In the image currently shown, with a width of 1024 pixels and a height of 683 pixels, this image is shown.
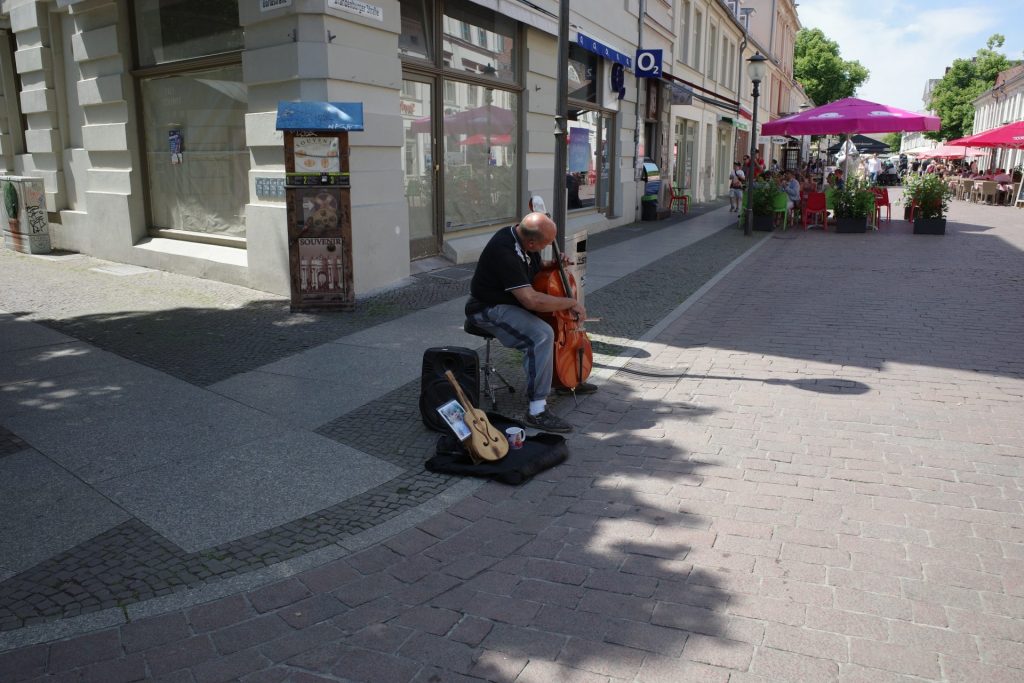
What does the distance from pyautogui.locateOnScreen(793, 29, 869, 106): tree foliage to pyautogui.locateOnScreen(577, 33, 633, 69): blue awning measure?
56.0 meters

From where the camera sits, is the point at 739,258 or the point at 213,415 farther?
the point at 739,258

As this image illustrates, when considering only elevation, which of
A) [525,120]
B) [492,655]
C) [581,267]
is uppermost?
[525,120]

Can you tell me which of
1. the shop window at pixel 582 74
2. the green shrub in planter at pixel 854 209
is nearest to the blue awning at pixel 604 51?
the shop window at pixel 582 74

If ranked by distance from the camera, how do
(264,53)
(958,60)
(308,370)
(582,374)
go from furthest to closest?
1. (958,60)
2. (264,53)
3. (308,370)
4. (582,374)

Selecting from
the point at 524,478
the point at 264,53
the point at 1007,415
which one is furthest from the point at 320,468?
the point at 264,53

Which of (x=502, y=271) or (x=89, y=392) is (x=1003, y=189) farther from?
(x=89, y=392)

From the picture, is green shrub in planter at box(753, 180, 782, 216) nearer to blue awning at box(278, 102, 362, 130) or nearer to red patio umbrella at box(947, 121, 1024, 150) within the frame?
blue awning at box(278, 102, 362, 130)

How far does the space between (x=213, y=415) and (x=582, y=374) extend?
267cm

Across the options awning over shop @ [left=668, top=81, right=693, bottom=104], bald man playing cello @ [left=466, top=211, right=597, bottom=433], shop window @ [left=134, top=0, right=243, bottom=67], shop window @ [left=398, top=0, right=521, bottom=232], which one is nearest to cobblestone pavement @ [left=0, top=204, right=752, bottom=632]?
bald man playing cello @ [left=466, top=211, right=597, bottom=433]

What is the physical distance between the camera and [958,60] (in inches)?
2650

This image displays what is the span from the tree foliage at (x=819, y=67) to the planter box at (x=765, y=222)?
55.7 m

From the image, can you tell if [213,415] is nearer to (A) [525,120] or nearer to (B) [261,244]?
(B) [261,244]

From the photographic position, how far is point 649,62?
1933 centimetres

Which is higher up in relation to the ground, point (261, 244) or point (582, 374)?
point (261, 244)
